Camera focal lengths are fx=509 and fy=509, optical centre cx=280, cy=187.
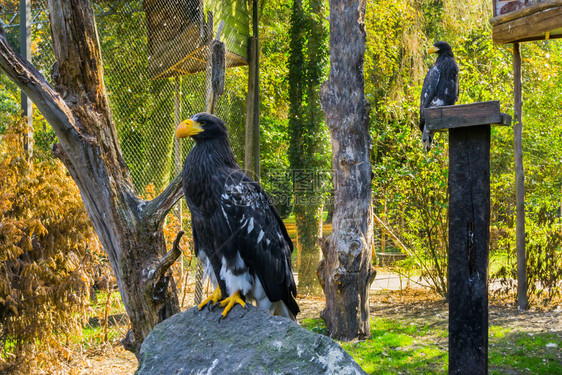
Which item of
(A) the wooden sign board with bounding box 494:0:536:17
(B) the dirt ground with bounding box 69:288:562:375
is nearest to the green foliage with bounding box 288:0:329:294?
(B) the dirt ground with bounding box 69:288:562:375

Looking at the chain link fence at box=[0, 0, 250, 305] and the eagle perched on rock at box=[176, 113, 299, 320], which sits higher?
the chain link fence at box=[0, 0, 250, 305]

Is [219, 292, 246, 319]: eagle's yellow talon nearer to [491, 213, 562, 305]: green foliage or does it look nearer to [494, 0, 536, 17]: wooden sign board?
[494, 0, 536, 17]: wooden sign board

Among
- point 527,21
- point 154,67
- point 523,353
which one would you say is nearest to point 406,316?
point 523,353

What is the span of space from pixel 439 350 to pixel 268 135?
8.23 m

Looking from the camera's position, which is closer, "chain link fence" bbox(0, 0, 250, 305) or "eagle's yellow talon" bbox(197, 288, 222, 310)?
"eagle's yellow talon" bbox(197, 288, 222, 310)

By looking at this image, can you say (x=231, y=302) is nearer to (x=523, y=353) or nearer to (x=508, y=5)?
(x=523, y=353)

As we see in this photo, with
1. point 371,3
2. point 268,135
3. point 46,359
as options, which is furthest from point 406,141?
point 46,359

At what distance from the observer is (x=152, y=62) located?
6.52 m

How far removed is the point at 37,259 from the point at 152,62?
9.84 ft

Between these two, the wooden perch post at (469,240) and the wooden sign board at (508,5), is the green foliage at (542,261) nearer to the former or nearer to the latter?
the wooden sign board at (508,5)

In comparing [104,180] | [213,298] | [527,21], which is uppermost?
[527,21]

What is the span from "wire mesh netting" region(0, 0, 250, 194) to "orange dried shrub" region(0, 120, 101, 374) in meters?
1.74

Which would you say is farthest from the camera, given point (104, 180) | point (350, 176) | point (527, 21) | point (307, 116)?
point (307, 116)

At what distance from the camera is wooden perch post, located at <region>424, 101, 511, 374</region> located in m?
3.03
